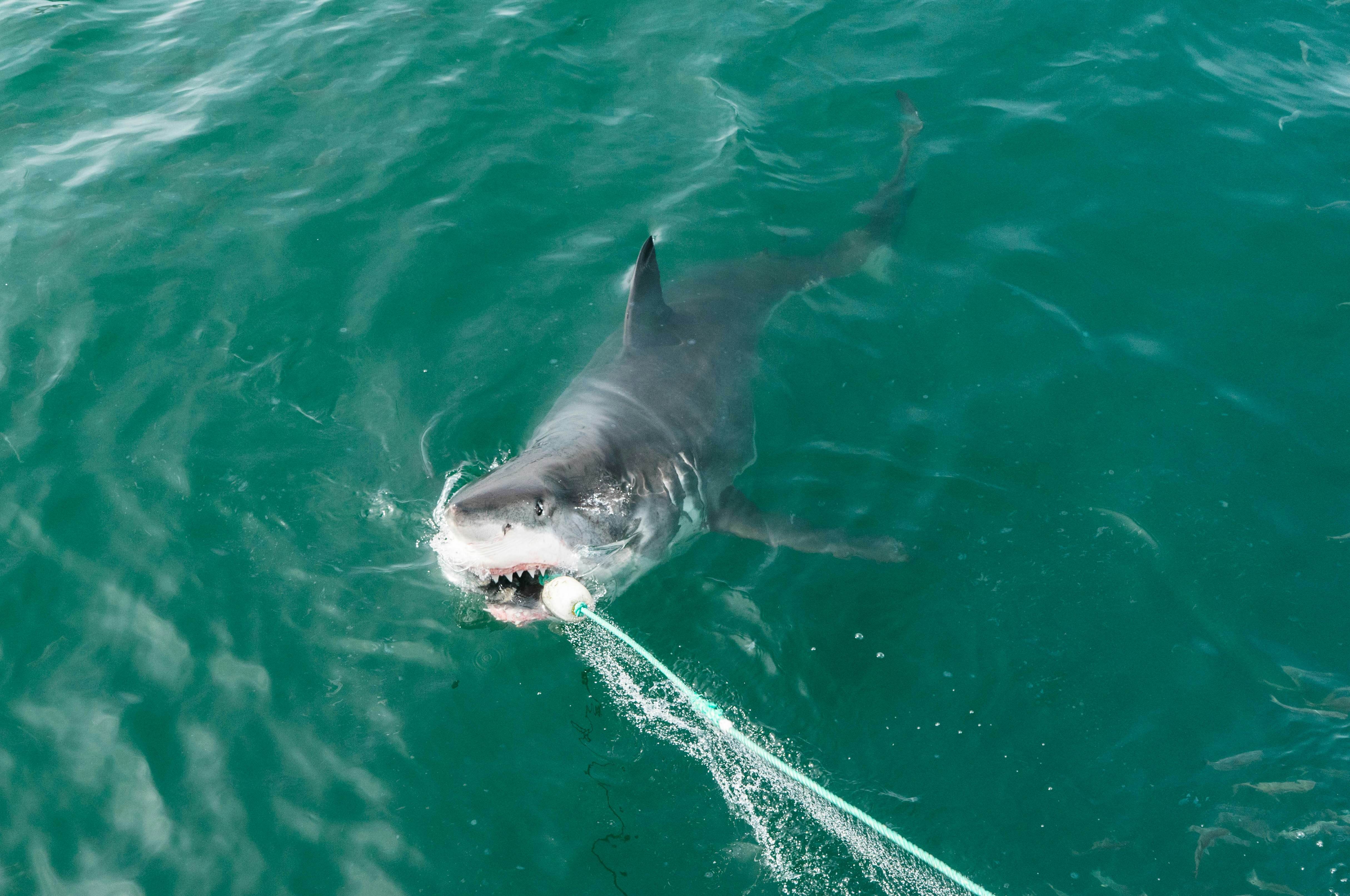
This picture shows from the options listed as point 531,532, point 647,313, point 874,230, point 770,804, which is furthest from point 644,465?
point 874,230

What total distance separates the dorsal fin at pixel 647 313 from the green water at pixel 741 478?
0.61 meters

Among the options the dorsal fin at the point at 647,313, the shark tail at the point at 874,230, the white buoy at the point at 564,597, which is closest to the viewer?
the white buoy at the point at 564,597

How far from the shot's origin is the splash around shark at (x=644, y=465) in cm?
549

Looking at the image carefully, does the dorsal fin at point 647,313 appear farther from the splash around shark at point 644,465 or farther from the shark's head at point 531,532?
the shark's head at point 531,532

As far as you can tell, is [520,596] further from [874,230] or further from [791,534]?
[874,230]

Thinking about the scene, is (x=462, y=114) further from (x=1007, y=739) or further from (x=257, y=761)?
(x=1007, y=739)

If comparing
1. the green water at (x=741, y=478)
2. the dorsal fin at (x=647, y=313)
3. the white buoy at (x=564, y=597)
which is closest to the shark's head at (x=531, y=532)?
the white buoy at (x=564, y=597)

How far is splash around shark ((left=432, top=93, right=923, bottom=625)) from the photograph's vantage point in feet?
18.0

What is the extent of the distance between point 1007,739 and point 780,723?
140 centimetres

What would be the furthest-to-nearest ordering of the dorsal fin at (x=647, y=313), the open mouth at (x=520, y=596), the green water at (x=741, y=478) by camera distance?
1. the dorsal fin at (x=647, y=313)
2. the open mouth at (x=520, y=596)
3. the green water at (x=741, y=478)

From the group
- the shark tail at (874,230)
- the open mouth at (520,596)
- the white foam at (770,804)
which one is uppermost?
the shark tail at (874,230)

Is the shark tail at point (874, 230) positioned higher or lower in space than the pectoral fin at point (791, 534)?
higher

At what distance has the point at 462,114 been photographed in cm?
1065

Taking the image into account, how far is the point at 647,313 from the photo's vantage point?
24.7 feet
